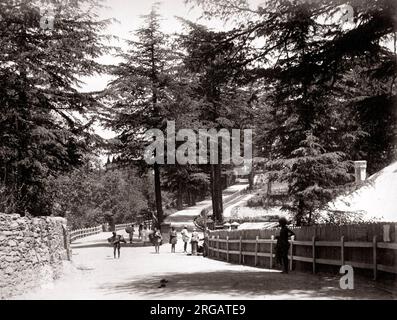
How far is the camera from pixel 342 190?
24.7 m

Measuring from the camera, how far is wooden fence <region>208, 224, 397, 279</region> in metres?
12.0

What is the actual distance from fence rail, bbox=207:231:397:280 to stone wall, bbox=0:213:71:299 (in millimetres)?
7165

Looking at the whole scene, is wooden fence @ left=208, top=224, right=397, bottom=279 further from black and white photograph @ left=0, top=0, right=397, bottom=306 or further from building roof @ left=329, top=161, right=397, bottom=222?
building roof @ left=329, top=161, right=397, bottom=222

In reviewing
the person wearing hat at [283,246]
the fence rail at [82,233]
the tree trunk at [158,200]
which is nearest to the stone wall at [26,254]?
the person wearing hat at [283,246]

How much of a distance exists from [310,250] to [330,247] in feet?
4.86

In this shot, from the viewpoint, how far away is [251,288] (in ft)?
42.0

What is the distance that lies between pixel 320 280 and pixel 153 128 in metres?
30.7

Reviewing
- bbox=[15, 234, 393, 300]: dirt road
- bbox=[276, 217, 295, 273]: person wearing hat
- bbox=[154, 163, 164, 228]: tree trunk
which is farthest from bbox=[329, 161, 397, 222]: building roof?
bbox=[154, 163, 164, 228]: tree trunk

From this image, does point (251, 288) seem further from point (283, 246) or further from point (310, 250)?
point (310, 250)

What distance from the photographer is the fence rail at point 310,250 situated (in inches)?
484

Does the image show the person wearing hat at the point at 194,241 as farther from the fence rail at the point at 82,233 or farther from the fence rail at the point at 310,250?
the fence rail at the point at 82,233
